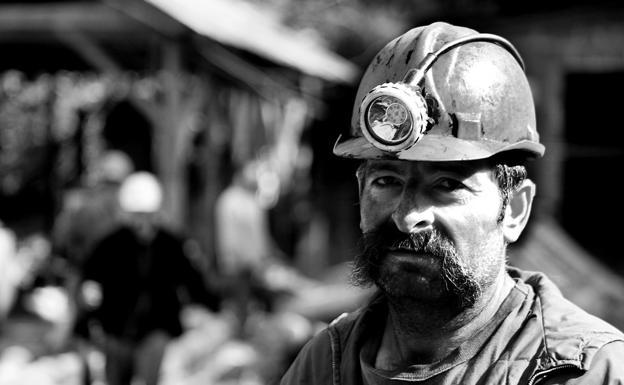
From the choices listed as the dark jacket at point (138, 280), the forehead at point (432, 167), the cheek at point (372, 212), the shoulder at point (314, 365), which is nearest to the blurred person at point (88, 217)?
the dark jacket at point (138, 280)

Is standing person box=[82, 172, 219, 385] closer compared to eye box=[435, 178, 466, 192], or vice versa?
eye box=[435, 178, 466, 192]

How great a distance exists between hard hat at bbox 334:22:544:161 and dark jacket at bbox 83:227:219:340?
480 cm

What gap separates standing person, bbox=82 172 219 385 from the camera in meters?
6.96

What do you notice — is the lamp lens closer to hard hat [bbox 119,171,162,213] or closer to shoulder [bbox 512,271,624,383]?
shoulder [bbox 512,271,624,383]

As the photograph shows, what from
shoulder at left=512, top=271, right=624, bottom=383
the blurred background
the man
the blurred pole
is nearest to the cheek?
the man

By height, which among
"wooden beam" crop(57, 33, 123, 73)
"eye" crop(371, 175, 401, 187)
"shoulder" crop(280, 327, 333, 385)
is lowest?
"wooden beam" crop(57, 33, 123, 73)

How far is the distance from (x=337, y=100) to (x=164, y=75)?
25.4 ft

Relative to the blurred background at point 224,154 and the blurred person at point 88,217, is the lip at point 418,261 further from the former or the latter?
the blurred person at point 88,217

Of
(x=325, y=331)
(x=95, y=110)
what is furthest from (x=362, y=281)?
(x=95, y=110)

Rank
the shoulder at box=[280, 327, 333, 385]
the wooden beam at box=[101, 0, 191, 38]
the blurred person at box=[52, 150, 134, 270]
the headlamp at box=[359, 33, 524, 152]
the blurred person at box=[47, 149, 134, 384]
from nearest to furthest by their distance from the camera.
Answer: the headlamp at box=[359, 33, 524, 152] → the shoulder at box=[280, 327, 333, 385] → the blurred person at box=[47, 149, 134, 384] → the blurred person at box=[52, 150, 134, 270] → the wooden beam at box=[101, 0, 191, 38]

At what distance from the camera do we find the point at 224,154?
1481cm

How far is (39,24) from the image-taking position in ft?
33.5

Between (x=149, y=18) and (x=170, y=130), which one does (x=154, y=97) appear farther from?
(x=149, y=18)

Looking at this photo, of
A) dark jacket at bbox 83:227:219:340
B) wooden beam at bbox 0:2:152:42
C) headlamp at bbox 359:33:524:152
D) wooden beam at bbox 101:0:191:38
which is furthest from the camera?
wooden beam at bbox 0:2:152:42
